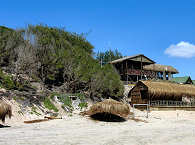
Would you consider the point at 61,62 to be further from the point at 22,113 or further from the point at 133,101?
the point at 133,101

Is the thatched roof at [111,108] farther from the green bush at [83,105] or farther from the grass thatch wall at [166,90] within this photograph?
the grass thatch wall at [166,90]

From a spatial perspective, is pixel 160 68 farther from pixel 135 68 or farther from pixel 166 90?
pixel 166 90

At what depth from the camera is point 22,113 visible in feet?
46.4

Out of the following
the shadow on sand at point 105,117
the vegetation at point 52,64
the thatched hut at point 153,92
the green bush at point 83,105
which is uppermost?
the vegetation at point 52,64

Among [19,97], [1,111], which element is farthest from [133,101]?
[1,111]

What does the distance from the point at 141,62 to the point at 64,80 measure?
58.9ft

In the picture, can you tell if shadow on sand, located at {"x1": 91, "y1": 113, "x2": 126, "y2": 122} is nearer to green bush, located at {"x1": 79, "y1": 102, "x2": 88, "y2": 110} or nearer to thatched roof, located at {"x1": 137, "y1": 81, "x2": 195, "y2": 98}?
green bush, located at {"x1": 79, "y1": 102, "x2": 88, "y2": 110}

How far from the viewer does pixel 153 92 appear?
24703mm

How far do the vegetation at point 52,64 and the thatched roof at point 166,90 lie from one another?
325cm

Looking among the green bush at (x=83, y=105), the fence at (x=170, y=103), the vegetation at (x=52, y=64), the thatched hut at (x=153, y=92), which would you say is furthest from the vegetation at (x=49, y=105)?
the fence at (x=170, y=103)

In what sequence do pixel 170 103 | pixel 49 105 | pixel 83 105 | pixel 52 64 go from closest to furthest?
pixel 49 105
pixel 83 105
pixel 52 64
pixel 170 103

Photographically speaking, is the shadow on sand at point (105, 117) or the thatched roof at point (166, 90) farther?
the thatched roof at point (166, 90)

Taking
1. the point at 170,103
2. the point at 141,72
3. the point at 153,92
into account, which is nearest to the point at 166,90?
the point at 170,103

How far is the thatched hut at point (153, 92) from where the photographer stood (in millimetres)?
24811
